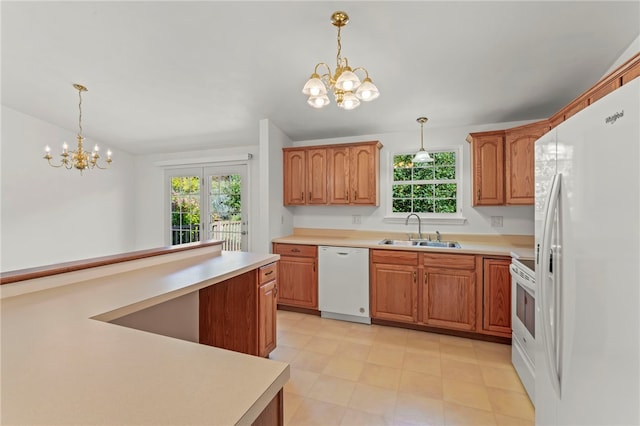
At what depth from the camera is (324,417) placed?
175 cm

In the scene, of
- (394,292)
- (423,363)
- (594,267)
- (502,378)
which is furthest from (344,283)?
(594,267)

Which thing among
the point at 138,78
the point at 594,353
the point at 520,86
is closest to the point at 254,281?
the point at 594,353

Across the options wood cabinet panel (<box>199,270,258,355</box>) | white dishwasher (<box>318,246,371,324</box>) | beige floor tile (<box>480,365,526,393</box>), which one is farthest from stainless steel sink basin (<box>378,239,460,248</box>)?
wood cabinet panel (<box>199,270,258,355</box>)

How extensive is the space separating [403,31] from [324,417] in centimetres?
271

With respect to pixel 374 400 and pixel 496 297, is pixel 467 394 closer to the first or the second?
pixel 374 400

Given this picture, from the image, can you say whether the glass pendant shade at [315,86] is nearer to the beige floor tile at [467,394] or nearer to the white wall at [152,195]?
the beige floor tile at [467,394]

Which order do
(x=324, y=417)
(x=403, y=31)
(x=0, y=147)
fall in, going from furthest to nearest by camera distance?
(x=0, y=147), (x=403, y=31), (x=324, y=417)

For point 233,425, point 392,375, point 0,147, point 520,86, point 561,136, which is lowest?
point 392,375

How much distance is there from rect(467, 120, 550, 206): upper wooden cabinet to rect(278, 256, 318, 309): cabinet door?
2063 mm

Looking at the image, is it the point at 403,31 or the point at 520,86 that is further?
the point at 520,86

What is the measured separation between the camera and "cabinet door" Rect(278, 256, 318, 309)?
134 inches

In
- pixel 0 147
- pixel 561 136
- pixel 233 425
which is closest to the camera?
pixel 233 425

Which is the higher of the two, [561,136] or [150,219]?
[561,136]

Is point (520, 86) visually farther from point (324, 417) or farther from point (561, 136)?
point (324, 417)
